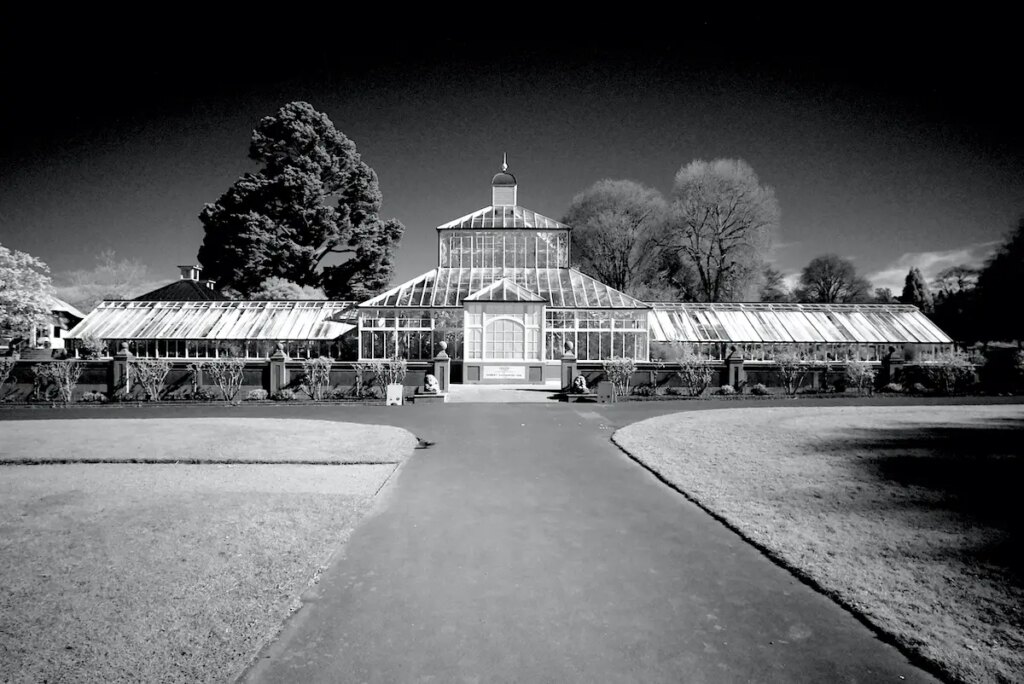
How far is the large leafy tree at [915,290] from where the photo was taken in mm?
58753

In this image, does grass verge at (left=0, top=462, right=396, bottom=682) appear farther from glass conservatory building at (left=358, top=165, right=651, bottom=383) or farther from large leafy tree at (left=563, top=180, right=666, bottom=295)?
large leafy tree at (left=563, top=180, right=666, bottom=295)

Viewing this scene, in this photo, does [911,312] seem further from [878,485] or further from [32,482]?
[32,482]

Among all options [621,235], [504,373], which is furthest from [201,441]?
[621,235]

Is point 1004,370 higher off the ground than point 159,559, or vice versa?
point 1004,370

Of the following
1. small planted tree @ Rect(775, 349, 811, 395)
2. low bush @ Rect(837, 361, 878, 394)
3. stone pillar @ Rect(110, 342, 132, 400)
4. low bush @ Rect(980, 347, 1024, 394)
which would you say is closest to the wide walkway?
small planted tree @ Rect(775, 349, 811, 395)

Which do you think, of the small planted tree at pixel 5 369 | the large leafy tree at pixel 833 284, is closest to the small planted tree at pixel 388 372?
the small planted tree at pixel 5 369

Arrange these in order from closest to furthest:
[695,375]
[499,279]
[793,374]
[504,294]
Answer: [695,375] → [793,374] → [504,294] → [499,279]

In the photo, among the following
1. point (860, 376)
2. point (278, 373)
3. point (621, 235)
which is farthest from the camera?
point (621, 235)

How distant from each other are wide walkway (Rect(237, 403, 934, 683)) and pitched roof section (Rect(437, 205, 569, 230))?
24155 mm

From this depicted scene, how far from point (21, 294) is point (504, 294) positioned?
2489 cm

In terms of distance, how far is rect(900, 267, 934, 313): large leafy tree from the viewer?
5875 cm

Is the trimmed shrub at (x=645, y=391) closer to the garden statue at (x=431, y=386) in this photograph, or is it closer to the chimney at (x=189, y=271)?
the garden statue at (x=431, y=386)

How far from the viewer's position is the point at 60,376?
736 inches

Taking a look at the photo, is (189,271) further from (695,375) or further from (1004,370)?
(1004,370)
